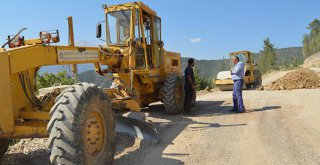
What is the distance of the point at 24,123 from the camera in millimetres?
4508

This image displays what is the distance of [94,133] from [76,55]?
165 cm

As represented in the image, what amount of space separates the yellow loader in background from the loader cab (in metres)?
10.8

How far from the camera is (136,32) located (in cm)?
905

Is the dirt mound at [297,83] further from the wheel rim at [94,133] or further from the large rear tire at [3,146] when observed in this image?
the large rear tire at [3,146]

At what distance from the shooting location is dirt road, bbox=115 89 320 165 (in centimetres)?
539

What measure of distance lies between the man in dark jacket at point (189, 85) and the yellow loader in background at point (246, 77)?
31.2 feet

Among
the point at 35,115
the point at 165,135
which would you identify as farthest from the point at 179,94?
the point at 35,115

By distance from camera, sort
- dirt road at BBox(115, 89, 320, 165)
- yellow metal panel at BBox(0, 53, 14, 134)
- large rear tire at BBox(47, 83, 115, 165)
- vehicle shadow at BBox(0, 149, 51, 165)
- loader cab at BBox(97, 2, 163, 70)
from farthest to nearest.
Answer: loader cab at BBox(97, 2, 163, 70) → vehicle shadow at BBox(0, 149, 51, 165) → dirt road at BBox(115, 89, 320, 165) → yellow metal panel at BBox(0, 53, 14, 134) → large rear tire at BBox(47, 83, 115, 165)

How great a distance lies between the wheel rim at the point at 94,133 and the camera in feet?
14.2

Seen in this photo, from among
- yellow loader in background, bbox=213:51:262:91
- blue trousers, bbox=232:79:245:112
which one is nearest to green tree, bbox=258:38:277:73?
yellow loader in background, bbox=213:51:262:91

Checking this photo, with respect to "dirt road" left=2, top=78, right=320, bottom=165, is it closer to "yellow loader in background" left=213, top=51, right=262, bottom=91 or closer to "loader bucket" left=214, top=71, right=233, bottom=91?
"loader bucket" left=214, top=71, right=233, bottom=91

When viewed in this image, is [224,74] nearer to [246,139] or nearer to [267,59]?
[246,139]

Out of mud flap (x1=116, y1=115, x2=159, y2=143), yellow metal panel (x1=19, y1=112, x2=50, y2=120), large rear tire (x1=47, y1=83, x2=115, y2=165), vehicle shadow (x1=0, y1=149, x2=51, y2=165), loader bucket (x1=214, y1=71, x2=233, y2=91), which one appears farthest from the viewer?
loader bucket (x1=214, y1=71, x2=233, y2=91)

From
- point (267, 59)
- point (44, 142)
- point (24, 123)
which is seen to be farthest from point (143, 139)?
point (267, 59)
